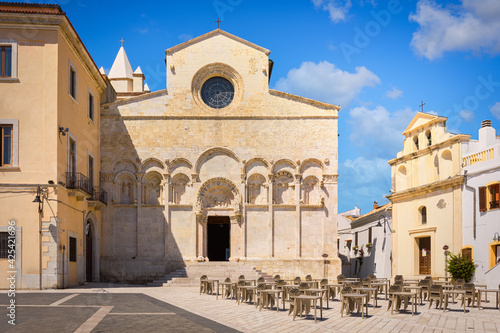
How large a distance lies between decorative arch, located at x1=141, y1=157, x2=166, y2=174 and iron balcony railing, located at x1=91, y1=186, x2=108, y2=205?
2576mm

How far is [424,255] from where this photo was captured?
34031 millimetres

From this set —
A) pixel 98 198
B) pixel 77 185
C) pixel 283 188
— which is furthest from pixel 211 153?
pixel 77 185

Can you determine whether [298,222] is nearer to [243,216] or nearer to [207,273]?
[243,216]

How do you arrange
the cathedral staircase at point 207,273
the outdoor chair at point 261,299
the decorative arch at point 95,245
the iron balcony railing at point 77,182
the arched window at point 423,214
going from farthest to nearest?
the arched window at point 423,214
the decorative arch at point 95,245
the cathedral staircase at point 207,273
the iron balcony railing at point 77,182
the outdoor chair at point 261,299

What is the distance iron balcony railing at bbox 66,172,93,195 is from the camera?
87.1 ft

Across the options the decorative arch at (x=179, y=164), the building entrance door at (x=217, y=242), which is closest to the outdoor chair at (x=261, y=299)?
the decorative arch at (x=179, y=164)

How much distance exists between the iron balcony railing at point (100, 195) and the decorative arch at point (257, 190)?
26.6 ft

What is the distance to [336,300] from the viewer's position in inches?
889

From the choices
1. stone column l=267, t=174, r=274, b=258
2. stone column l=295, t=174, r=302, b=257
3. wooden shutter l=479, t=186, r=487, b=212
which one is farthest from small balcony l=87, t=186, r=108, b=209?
wooden shutter l=479, t=186, r=487, b=212

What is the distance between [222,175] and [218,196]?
130cm

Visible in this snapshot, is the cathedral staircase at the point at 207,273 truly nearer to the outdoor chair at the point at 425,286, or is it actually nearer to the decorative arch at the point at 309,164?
the decorative arch at the point at 309,164

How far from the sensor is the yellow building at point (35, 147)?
24469mm

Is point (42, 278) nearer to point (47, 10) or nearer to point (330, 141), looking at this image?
point (47, 10)

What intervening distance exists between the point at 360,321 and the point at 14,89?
693 inches
